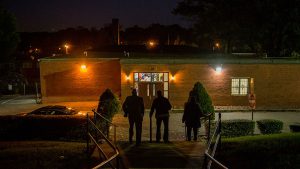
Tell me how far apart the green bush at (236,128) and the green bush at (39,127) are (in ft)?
19.6

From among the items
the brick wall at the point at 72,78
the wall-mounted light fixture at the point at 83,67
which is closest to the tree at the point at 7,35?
the brick wall at the point at 72,78

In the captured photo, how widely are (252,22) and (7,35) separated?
34.1 m

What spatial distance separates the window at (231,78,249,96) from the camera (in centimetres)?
3197

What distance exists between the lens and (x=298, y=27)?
4456 centimetres

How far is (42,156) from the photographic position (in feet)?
46.8

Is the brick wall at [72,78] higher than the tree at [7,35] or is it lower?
lower

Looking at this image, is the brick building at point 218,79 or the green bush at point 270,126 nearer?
the green bush at point 270,126

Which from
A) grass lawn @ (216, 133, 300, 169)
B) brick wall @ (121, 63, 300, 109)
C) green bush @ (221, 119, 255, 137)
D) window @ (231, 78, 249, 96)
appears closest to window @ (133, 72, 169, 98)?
brick wall @ (121, 63, 300, 109)

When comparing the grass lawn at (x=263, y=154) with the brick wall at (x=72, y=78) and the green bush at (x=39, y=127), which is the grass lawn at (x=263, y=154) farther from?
the brick wall at (x=72, y=78)

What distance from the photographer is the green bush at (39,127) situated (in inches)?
725

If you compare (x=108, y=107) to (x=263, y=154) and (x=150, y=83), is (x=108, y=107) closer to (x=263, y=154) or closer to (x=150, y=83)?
(x=263, y=154)

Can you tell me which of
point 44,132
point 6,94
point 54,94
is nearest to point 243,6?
point 54,94

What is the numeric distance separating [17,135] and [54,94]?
15995 mm

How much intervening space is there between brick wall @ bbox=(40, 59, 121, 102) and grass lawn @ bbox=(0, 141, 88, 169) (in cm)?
1781
